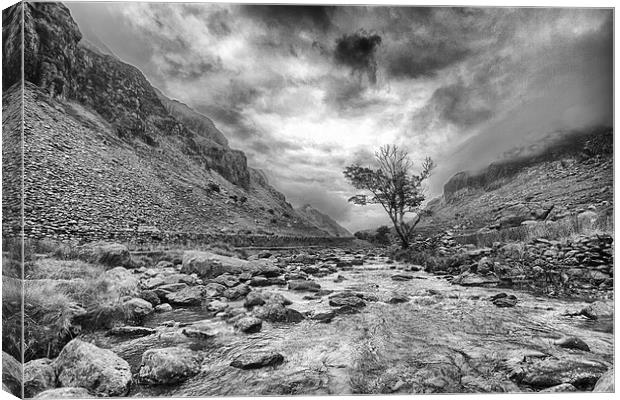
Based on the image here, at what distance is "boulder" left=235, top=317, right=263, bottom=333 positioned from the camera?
418 centimetres

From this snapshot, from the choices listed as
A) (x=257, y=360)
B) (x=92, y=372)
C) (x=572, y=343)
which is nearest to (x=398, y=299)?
(x=572, y=343)

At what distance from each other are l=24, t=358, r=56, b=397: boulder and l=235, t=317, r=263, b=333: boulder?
6.24ft

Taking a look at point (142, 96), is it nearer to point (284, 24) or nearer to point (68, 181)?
point (68, 181)

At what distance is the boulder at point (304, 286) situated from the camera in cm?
518

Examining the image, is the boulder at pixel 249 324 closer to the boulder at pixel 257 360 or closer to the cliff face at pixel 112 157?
the boulder at pixel 257 360

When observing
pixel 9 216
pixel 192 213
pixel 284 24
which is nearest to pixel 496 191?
pixel 284 24

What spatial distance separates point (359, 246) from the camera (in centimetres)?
530

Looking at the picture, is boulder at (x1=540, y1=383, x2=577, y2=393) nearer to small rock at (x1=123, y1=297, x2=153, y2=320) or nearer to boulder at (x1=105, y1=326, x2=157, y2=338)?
boulder at (x1=105, y1=326, x2=157, y2=338)

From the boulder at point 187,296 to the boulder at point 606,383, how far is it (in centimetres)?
491

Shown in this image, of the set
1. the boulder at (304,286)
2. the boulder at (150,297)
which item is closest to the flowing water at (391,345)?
the boulder at (150,297)

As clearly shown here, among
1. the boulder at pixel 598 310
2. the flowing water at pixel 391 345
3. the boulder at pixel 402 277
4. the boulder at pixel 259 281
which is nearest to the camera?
the flowing water at pixel 391 345

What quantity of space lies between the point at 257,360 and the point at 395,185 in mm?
3004

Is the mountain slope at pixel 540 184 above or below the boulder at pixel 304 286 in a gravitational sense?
above

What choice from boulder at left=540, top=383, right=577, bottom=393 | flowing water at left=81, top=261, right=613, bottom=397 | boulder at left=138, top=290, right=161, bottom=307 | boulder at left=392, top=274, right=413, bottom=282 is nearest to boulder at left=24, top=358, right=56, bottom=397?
flowing water at left=81, top=261, right=613, bottom=397
